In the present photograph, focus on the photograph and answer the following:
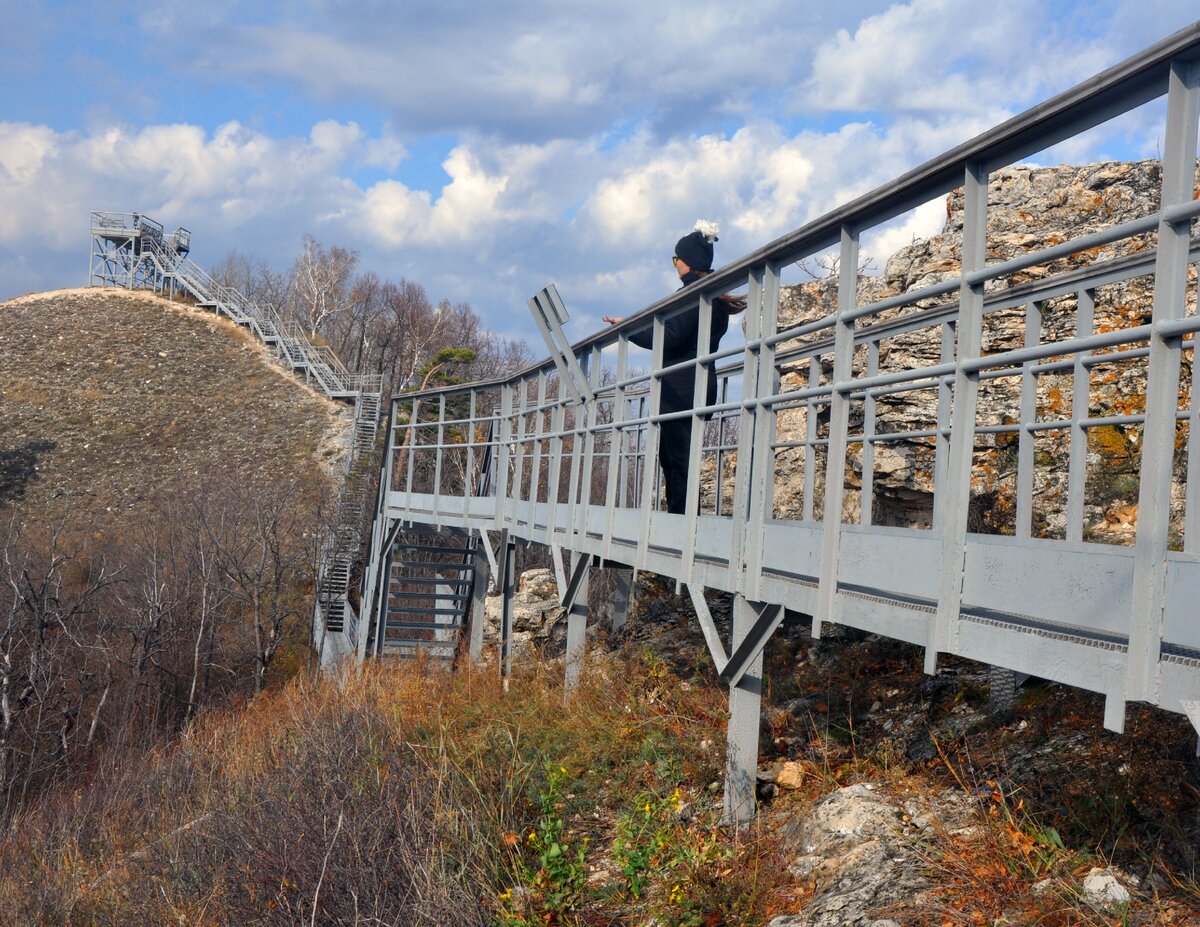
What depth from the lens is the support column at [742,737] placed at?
6.15 meters

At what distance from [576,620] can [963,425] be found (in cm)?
624

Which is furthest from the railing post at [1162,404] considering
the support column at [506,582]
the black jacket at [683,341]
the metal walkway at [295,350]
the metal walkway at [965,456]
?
the metal walkway at [295,350]

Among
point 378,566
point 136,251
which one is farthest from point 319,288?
point 378,566

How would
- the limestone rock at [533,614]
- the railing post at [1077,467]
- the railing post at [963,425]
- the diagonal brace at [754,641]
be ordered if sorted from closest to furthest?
the railing post at [963,425], the railing post at [1077,467], the diagonal brace at [754,641], the limestone rock at [533,614]

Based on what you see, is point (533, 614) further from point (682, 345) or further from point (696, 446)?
point (696, 446)

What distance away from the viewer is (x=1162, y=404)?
9.97 feet

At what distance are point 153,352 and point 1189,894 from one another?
198 ft

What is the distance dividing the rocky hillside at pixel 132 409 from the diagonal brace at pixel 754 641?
41541 millimetres

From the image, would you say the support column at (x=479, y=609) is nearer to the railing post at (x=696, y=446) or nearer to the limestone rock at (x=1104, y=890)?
the railing post at (x=696, y=446)

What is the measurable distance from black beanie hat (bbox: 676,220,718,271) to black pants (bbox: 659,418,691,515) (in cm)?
111

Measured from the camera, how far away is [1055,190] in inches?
396

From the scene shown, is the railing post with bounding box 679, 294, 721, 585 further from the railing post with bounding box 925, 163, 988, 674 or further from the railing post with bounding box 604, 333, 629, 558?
the railing post with bounding box 925, 163, 988, 674

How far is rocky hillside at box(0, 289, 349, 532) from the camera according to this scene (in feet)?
157

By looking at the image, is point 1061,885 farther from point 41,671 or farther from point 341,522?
point 341,522
